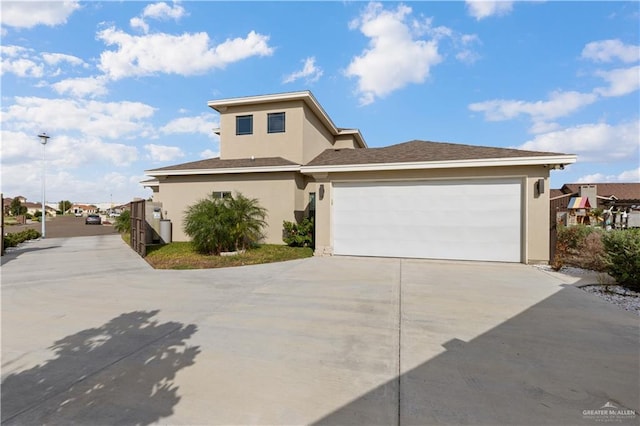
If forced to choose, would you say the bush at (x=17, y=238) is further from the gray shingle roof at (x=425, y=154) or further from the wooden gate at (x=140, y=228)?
the gray shingle roof at (x=425, y=154)

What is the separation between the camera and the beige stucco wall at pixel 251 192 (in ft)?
42.6

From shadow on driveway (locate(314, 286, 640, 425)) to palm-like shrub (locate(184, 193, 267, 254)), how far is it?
8.29m

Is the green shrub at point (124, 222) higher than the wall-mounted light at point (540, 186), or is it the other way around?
the wall-mounted light at point (540, 186)

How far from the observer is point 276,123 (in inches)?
576

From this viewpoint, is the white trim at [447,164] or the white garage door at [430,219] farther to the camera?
the white garage door at [430,219]

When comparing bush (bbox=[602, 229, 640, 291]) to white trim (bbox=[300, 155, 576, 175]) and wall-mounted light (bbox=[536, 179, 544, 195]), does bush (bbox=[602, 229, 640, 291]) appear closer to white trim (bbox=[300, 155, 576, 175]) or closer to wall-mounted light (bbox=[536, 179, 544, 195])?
wall-mounted light (bbox=[536, 179, 544, 195])

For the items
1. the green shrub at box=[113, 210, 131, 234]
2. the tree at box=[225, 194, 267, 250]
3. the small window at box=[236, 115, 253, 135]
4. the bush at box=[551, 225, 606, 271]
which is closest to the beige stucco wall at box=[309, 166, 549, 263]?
the bush at box=[551, 225, 606, 271]

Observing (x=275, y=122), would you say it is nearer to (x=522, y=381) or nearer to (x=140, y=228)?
(x=140, y=228)

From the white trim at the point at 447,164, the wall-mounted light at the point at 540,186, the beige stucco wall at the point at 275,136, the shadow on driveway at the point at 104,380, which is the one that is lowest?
the shadow on driveway at the point at 104,380

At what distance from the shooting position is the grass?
9.11 m

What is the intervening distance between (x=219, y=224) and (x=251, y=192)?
3.48 meters

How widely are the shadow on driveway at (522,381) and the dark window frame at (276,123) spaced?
1265 cm

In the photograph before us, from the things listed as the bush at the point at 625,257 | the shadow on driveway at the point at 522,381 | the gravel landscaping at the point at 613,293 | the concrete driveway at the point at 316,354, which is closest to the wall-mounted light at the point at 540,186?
the bush at the point at 625,257

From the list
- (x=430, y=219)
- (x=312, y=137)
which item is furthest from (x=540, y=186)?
(x=312, y=137)
